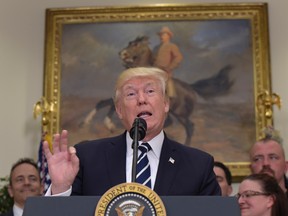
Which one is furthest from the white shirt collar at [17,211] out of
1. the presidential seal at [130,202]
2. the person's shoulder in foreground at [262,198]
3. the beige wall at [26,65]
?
the presidential seal at [130,202]

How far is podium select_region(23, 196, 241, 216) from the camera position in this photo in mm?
2367

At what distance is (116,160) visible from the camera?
323 centimetres

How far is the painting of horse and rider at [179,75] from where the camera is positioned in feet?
26.3

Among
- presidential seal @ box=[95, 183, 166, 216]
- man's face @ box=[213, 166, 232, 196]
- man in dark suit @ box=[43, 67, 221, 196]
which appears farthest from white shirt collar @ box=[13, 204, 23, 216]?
presidential seal @ box=[95, 183, 166, 216]

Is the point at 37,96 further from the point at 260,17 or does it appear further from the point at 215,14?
the point at 260,17

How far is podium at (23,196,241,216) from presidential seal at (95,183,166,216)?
0.13 ft

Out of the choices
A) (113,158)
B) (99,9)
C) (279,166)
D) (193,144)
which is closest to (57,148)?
(113,158)

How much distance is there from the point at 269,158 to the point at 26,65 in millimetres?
3764

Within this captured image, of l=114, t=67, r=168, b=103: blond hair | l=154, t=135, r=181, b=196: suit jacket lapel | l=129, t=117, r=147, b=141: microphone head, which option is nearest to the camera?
l=129, t=117, r=147, b=141: microphone head

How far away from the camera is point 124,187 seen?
7.72 ft

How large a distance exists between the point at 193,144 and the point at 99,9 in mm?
2155

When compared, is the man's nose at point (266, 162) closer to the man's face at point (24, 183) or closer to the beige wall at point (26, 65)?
the beige wall at point (26, 65)

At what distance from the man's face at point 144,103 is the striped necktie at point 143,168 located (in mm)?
80

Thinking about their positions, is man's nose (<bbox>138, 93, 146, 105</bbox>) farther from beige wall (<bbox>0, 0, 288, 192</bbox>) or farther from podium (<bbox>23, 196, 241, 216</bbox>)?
beige wall (<bbox>0, 0, 288, 192</bbox>)
